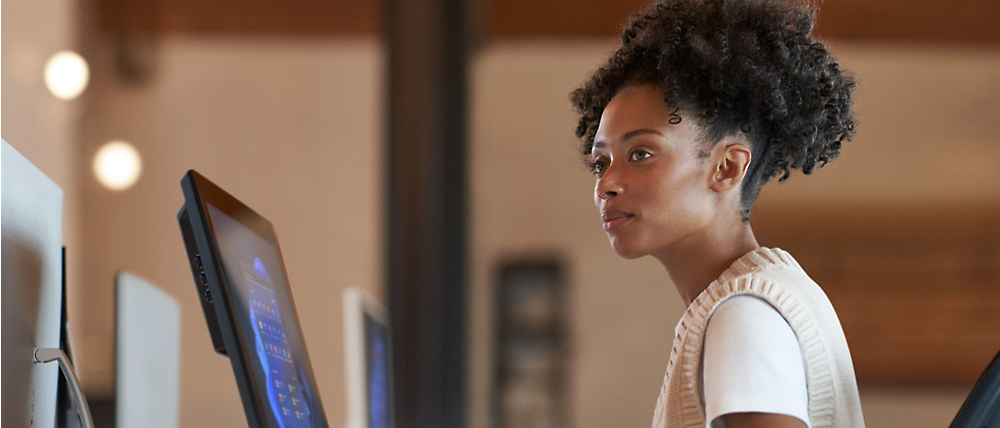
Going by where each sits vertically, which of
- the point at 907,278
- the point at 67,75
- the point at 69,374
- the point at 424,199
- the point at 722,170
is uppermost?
the point at 67,75

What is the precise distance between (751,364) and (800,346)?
0.07 m

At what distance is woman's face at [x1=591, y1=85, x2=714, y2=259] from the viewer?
81cm

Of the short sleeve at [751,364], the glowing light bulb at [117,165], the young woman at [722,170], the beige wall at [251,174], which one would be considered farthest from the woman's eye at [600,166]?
the glowing light bulb at [117,165]

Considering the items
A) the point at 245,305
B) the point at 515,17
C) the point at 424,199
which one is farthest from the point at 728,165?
the point at 515,17

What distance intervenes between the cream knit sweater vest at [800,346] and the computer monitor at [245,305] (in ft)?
1.09

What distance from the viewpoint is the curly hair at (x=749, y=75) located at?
0.83 meters

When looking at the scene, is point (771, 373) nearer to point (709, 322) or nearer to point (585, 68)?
point (709, 322)

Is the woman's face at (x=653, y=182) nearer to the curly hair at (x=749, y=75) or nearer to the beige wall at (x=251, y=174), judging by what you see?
the curly hair at (x=749, y=75)

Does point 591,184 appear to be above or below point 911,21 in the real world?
below

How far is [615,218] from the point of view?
83cm

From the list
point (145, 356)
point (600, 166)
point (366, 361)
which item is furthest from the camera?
point (366, 361)

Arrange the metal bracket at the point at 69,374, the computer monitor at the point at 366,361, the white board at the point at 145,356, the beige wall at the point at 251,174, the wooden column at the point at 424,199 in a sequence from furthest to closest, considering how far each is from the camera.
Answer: the beige wall at the point at 251,174
the wooden column at the point at 424,199
the computer monitor at the point at 366,361
the white board at the point at 145,356
the metal bracket at the point at 69,374

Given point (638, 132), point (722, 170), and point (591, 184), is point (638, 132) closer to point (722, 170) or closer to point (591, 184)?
point (722, 170)

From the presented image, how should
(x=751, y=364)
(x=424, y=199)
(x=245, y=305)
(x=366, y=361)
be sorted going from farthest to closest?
(x=424, y=199)
(x=366, y=361)
(x=245, y=305)
(x=751, y=364)
